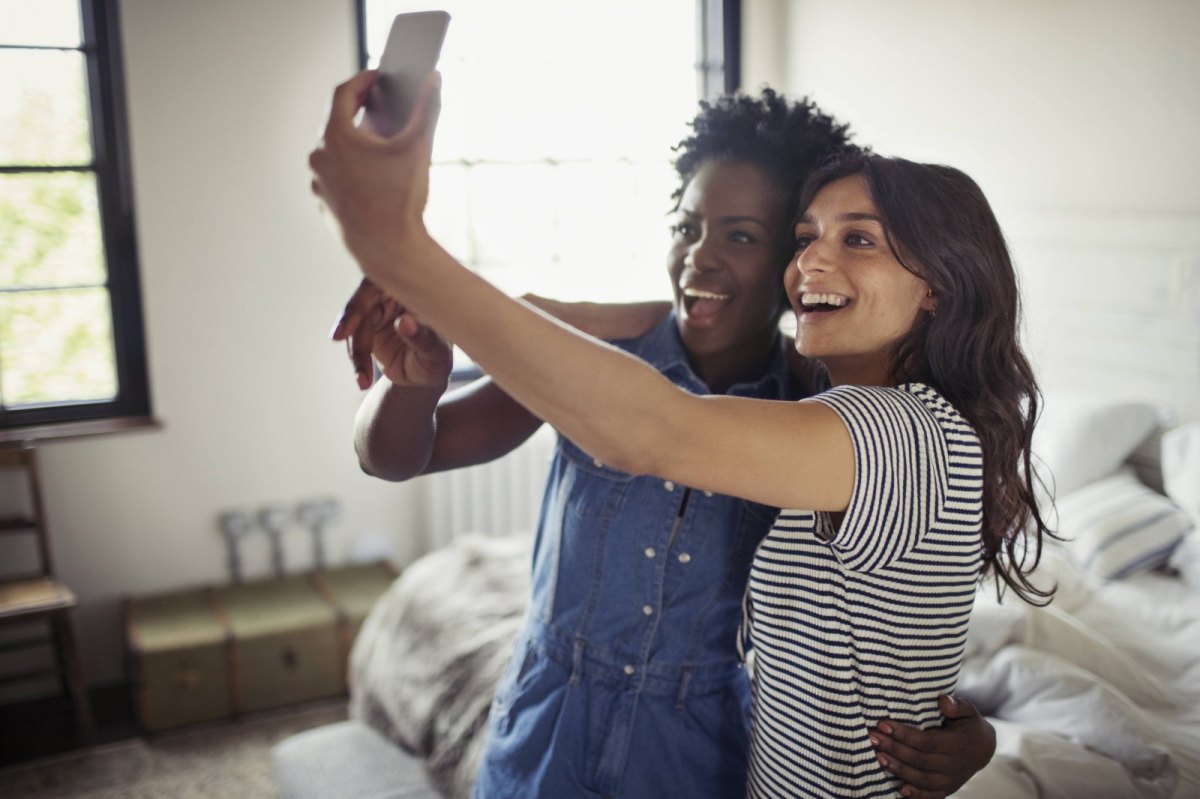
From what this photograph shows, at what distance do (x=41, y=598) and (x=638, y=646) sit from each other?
242cm

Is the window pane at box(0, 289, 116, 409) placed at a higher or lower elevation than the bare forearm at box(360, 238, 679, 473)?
lower

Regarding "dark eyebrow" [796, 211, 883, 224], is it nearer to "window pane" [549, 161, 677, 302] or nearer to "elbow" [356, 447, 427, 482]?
"elbow" [356, 447, 427, 482]

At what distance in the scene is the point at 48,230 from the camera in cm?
319

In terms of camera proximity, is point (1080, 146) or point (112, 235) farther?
point (112, 235)

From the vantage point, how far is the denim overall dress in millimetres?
1100

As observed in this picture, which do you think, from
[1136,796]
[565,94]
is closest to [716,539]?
[1136,796]

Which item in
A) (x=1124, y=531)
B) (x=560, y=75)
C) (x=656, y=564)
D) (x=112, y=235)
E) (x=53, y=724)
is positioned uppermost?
(x=560, y=75)

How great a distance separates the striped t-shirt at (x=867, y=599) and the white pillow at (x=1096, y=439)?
1644mm

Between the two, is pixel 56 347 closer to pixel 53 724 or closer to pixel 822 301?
pixel 53 724

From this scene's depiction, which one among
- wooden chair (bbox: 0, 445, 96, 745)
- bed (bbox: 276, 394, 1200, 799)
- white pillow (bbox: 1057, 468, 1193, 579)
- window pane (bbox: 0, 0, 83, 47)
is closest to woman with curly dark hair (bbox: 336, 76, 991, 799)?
bed (bbox: 276, 394, 1200, 799)

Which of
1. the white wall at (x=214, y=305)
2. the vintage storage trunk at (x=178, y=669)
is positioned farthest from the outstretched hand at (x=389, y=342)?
the white wall at (x=214, y=305)

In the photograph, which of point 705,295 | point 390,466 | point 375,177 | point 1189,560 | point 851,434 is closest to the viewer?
point 375,177

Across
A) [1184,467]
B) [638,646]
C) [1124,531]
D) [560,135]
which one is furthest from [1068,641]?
[560,135]

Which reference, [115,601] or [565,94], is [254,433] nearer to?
[115,601]
